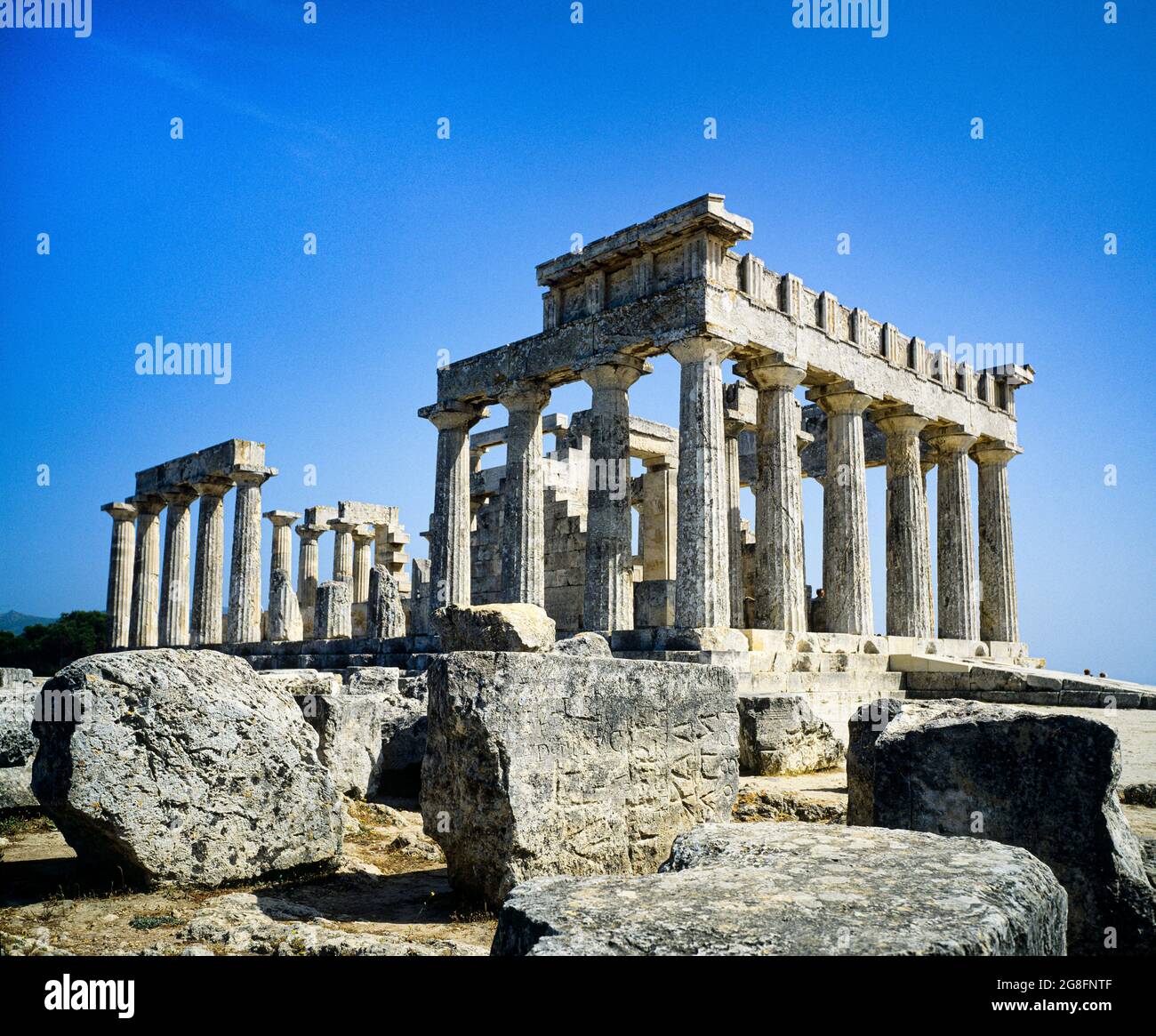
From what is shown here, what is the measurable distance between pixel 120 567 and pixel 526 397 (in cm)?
1993

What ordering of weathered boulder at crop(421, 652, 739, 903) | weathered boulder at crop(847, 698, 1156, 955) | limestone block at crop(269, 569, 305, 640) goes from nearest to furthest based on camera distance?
weathered boulder at crop(847, 698, 1156, 955), weathered boulder at crop(421, 652, 739, 903), limestone block at crop(269, 569, 305, 640)

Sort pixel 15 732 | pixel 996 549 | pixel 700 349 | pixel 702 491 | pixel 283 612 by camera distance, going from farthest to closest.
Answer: pixel 283 612 → pixel 996 549 → pixel 700 349 → pixel 702 491 → pixel 15 732

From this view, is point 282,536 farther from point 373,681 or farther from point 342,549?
point 373,681

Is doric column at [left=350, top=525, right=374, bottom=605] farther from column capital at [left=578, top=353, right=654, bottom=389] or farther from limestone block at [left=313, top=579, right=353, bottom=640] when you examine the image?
column capital at [left=578, top=353, right=654, bottom=389]

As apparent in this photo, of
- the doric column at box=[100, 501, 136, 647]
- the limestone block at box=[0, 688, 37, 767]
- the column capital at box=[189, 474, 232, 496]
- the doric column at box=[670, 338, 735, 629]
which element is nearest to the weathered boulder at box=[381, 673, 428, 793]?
the limestone block at box=[0, 688, 37, 767]

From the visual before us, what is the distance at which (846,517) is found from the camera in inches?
760

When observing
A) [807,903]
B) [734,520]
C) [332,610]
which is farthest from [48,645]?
[807,903]

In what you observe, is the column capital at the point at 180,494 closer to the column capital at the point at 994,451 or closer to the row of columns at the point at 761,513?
the row of columns at the point at 761,513

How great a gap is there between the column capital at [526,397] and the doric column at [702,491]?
3766 mm

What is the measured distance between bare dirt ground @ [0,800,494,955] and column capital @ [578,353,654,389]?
12.2m

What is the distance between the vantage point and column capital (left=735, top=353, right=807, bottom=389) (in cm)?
1789

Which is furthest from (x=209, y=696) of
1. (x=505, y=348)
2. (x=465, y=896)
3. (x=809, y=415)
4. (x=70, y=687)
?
(x=809, y=415)

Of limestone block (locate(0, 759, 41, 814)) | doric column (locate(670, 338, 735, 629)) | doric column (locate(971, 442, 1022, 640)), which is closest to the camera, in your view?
limestone block (locate(0, 759, 41, 814))
